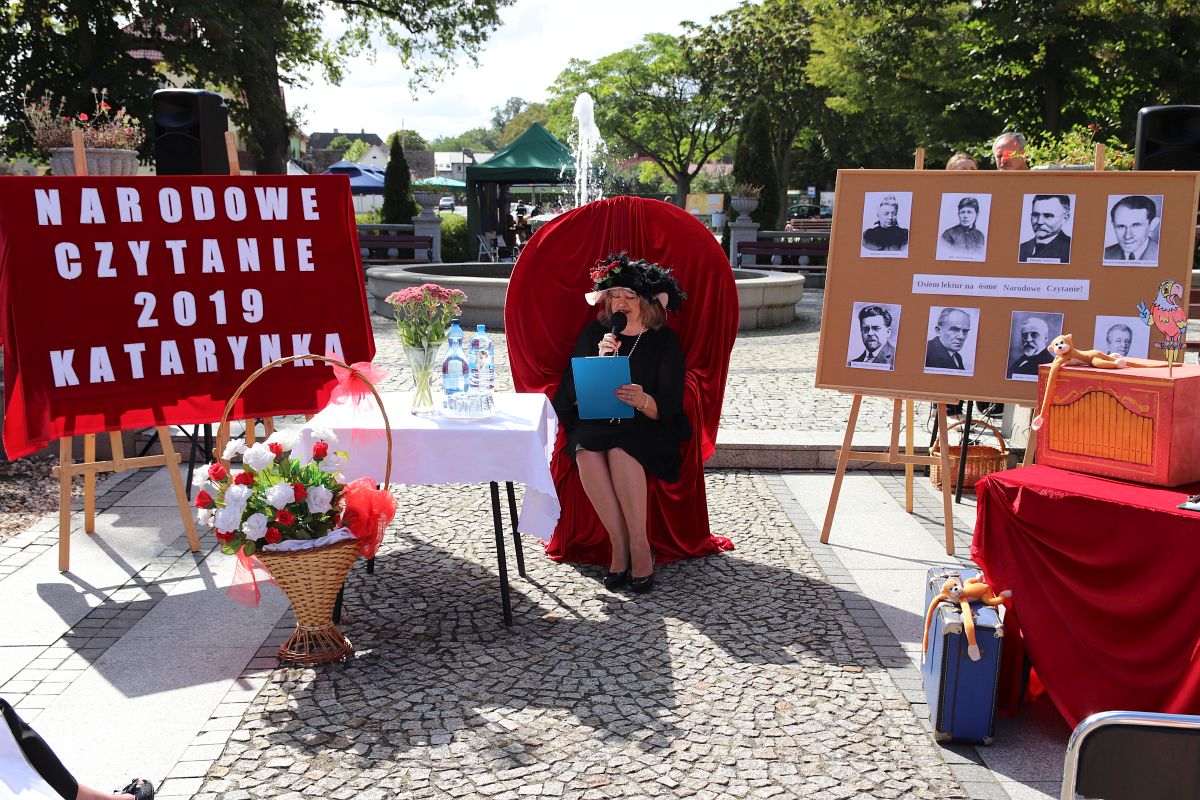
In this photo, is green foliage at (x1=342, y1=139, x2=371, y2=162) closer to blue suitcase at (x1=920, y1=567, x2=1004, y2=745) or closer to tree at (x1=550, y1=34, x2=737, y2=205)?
tree at (x1=550, y1=34, x2=737, y2=205)

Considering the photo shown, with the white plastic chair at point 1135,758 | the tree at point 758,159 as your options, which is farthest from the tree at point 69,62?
the white plastic chair at point 1135,758

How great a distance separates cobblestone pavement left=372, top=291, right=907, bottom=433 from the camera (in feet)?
25.3

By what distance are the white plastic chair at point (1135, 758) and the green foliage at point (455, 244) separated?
2426 cm

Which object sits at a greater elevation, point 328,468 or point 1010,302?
point 1010,302

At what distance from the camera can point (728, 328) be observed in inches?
205

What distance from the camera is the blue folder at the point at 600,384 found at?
15.2 ft

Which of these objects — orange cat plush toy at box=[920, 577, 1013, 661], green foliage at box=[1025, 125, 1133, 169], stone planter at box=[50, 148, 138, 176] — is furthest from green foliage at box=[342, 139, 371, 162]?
orange cat plush toy at box=[920, 577, 1013, 661]

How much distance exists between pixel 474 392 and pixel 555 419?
0.69 m

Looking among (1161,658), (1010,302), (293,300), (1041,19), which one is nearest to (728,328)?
(1010,302)

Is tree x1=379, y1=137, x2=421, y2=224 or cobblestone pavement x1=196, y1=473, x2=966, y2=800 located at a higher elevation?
tree x1=379, y1=137, x2=421, y2=224

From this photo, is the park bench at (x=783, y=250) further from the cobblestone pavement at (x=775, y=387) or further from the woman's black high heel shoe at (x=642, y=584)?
the woman's black high heel shoe at (x=642, y=584)

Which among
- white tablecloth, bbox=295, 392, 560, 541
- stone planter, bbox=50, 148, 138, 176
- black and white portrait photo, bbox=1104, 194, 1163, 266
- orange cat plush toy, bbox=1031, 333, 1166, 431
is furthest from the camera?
stone planter, bbox=50, 148, 138, 176

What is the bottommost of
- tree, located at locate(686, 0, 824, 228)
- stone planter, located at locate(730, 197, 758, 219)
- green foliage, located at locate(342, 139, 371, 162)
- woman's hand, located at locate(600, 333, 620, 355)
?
woman's hand, located at locate(600, 333, 620, 355)

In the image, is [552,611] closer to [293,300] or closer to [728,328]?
[728,328]
